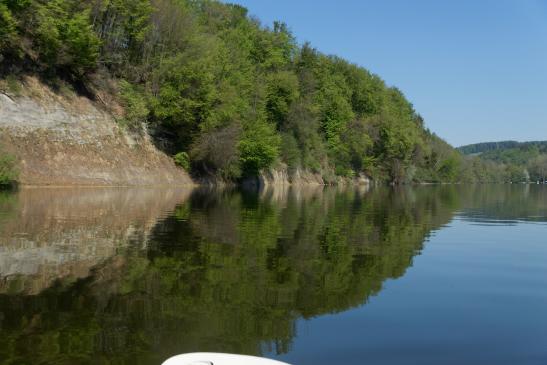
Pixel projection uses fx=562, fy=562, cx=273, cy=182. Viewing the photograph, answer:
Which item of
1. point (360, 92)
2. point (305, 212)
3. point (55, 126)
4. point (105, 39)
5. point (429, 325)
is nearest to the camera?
point (429, 325)

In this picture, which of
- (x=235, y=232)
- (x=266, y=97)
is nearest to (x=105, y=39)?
(x=266, y=97)

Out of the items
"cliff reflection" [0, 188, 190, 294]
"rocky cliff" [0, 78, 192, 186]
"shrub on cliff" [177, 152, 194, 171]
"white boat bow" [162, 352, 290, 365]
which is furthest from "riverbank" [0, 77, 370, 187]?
"white boat bow" [162, 352, 290, 365]

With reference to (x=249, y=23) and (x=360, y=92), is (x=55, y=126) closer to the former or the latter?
(x=249, y=23)

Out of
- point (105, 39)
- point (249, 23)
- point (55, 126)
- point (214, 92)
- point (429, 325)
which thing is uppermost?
point (249, 23)

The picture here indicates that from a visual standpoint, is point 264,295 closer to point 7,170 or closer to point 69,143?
point 7,170

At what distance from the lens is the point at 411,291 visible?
37.3 ft

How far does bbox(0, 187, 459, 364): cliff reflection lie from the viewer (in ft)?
24.2

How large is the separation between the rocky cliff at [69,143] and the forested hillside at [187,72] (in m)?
1.53

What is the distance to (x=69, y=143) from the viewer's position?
148 ft

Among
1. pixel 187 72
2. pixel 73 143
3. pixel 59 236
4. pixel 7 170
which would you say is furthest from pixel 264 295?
pixel 187 72

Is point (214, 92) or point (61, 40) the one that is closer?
point (61, 40)

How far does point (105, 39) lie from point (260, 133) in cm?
2225

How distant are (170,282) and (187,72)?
4737cm

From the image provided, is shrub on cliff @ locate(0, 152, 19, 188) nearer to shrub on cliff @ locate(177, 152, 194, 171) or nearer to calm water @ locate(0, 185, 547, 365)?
calm water @ locate(0, 185, 547, 365)
